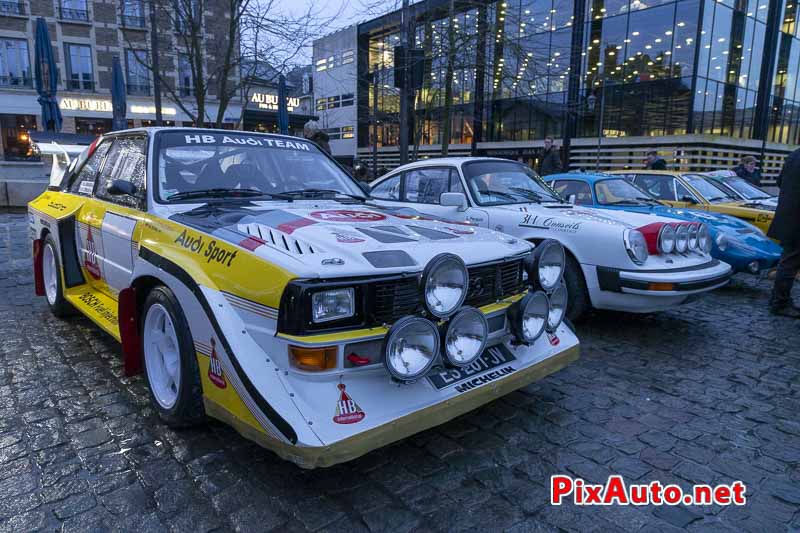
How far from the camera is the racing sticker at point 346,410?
1.99m

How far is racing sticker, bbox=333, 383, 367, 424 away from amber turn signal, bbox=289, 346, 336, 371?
0.11 metres

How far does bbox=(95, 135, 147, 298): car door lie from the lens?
3.22 metres

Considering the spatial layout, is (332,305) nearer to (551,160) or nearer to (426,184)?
(426,184)

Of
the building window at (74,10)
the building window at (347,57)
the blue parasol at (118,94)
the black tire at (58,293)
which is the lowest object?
the black tire at (58,293)

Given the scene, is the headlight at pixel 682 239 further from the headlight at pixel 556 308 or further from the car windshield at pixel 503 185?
the headlight at pixel 556 308

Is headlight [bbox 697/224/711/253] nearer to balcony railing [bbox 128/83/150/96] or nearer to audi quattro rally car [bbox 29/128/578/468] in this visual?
audi quattro rally car [bbox 29/128/578/468]

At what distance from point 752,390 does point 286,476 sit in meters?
3.24

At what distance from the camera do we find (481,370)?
255 cm

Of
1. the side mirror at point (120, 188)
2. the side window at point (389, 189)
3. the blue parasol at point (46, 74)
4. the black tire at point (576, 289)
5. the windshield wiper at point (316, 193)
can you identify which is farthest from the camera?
the blue parasol at point (46, 74)

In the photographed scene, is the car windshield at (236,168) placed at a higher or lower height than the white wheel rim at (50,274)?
higher

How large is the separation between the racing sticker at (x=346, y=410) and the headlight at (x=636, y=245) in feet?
10.6

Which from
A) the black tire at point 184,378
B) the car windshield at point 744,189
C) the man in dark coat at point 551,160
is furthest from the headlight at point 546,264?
the man in dark coat at point 551,160

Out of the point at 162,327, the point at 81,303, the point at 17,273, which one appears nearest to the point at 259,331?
the point at 162,327

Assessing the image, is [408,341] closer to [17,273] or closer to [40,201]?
[40,201]
